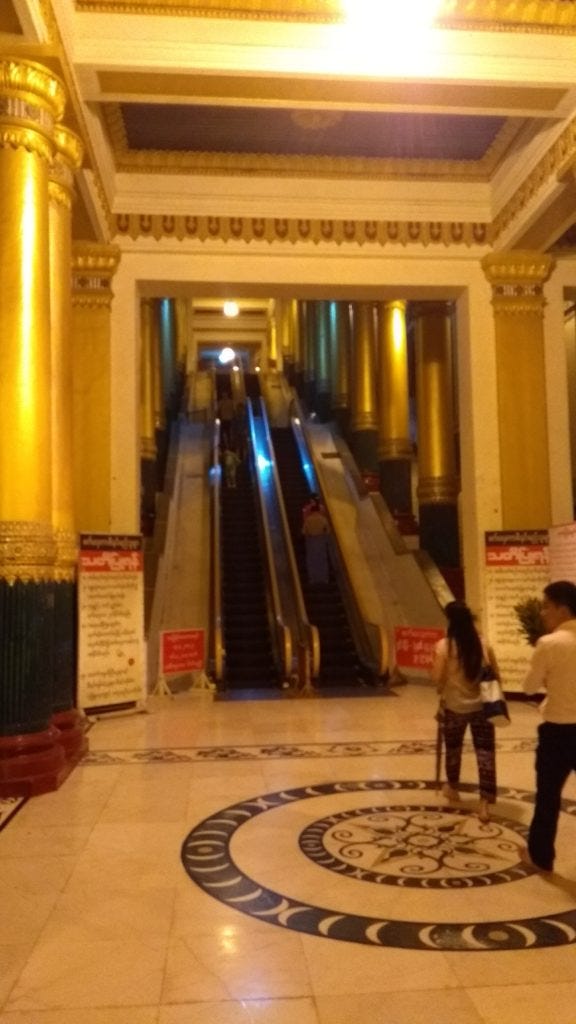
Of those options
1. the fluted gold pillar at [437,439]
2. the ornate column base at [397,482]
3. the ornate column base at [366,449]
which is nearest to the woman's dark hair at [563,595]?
the fluted gold pillar at [437,439]

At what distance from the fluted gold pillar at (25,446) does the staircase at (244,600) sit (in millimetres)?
4557

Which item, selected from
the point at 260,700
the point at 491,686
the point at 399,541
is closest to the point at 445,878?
the point at 491,686

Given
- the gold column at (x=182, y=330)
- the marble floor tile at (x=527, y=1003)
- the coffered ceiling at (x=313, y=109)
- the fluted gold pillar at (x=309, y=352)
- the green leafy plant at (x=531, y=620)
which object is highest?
the gold column at (x=182, y=330)

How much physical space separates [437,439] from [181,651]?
18.1 feet

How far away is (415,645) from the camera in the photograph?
945 centimetres

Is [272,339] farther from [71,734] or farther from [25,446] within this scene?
[25,446]

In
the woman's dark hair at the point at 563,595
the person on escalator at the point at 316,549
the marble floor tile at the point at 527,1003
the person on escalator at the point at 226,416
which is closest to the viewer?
the marble floor tile at the point at 527,1003

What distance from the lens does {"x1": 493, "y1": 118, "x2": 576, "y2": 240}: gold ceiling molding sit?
757 centimetres

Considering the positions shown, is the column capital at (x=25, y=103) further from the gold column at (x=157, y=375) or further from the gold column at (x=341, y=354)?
the gold column at (x=341, y=354)

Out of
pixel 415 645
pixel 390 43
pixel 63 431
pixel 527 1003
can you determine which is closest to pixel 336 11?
pixel 390 43

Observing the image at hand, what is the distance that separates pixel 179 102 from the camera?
7207mm

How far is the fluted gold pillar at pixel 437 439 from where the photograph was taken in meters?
12.7

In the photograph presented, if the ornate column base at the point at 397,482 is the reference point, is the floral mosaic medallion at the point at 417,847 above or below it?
below

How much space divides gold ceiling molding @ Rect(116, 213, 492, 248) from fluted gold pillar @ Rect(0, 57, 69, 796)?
355 centimetres
